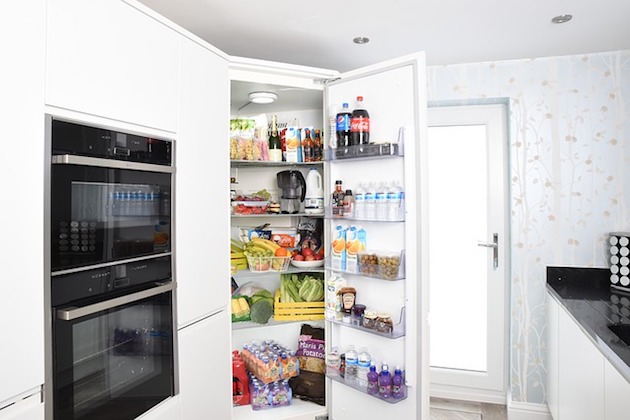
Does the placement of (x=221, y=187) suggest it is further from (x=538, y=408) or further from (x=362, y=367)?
(x=538, y=408)

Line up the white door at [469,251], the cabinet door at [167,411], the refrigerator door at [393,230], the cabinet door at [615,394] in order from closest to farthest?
the cabinet door at [615,394]
the cabinet door at [167,411]
the refrigerator door at [393,230]
the white door at [469,251]

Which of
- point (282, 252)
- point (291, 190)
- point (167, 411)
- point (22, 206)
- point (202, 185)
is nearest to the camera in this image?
point (22, 206)

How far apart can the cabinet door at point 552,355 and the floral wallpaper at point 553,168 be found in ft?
0.33

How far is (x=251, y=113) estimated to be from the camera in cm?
295

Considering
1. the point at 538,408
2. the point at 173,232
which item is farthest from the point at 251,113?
the point at 538,408

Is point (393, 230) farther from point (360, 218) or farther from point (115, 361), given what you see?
point (115, 361)

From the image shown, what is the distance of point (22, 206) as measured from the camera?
1.12 m

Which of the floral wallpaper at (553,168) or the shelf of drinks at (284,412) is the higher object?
the floral wallpaper at (553,168)

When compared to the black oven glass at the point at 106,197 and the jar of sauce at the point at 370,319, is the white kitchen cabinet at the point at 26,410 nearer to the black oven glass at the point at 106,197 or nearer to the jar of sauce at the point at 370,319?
the black oven glass at the point at 106,197

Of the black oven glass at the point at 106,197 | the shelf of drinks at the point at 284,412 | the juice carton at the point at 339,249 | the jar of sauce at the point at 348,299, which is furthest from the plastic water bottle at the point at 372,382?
the black oven glass at the point at 106,197

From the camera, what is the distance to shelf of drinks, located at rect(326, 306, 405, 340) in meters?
2.06

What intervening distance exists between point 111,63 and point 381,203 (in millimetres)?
1303

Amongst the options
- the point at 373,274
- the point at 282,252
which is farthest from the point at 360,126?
the point at 282,252

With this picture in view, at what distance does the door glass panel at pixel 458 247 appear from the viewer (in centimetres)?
304
